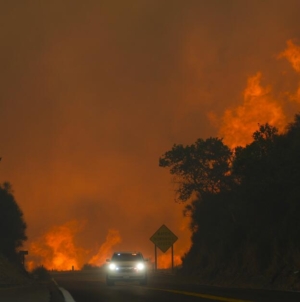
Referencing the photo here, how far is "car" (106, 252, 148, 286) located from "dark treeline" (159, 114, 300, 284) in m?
6.02

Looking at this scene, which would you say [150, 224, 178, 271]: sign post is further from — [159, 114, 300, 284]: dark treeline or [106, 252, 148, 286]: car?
[106, 252, 148, 286]: car

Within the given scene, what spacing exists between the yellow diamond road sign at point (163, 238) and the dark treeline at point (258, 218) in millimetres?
5750

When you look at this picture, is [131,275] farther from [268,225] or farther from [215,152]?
[215,152]

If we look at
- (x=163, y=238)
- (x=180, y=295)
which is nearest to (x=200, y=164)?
(x=163, y=238)

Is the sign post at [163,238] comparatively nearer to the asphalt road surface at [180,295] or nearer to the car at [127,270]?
the car at [127,270]

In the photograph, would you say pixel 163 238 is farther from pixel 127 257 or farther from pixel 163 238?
pixel 127 257

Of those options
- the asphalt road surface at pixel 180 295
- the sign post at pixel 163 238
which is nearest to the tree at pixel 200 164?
the sign post at pixel 163 238

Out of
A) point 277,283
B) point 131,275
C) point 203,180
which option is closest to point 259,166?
point 277,283

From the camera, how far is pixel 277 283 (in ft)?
117

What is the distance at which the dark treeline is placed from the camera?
3578 cm

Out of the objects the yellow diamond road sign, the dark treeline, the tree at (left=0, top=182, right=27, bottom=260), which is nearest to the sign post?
the yellow diamond road sign

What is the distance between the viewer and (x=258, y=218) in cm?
3956

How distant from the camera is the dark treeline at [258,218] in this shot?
117 feet

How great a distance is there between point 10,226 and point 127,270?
35.3 metres
